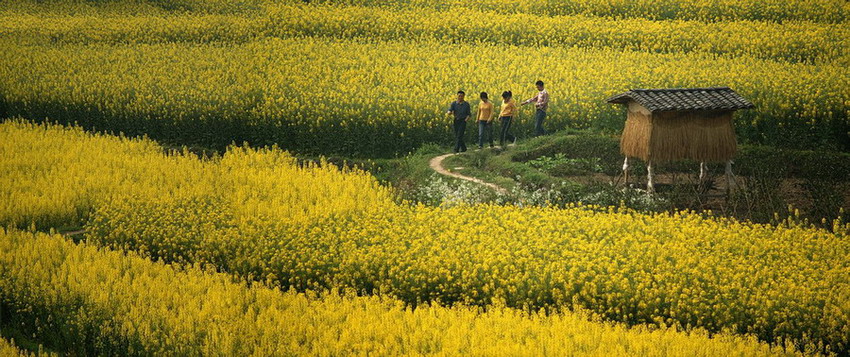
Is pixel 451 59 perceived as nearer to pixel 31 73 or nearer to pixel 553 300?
pixel 31 73

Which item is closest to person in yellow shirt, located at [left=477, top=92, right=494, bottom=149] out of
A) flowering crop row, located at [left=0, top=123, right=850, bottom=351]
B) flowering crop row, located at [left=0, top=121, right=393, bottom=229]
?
flowering crop row, located at [left=0, top=121, right=393, bottom=229]

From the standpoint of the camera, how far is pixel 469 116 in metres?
17.7

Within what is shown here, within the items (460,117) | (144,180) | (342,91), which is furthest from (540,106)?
(144,180)

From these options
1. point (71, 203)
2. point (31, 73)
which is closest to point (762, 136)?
point (71, 203)

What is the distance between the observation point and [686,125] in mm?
14109

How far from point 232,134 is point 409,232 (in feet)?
25.0

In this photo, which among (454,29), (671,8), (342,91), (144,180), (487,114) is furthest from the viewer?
(671,8)

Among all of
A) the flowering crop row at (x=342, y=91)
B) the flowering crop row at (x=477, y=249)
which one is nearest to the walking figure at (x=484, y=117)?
the flowering crop row at (x=342, y=91)

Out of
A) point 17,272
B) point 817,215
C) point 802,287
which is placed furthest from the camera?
point 817,215

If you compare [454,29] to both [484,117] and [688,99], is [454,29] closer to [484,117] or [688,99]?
[484,117]

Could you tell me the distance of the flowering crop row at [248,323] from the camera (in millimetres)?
8586

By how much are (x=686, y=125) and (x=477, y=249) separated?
14.1ft

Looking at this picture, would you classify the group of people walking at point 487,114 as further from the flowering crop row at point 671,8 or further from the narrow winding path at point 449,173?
the flowering crop row at point 671,8

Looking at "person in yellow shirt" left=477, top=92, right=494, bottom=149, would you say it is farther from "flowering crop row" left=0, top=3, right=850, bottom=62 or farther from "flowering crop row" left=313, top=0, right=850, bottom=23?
"flowering crop row" left=313, top=0, right=850, bottom=23
